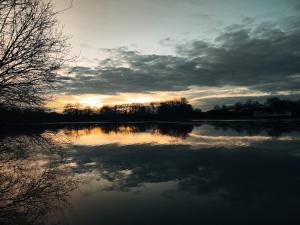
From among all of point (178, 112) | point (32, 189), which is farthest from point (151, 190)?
point (178, 112)

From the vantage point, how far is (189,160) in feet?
48.0

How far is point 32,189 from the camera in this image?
888cm

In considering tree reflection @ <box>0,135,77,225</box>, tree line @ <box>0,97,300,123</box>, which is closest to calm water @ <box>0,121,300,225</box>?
tree reflection @ <box>0,135,77,225</box>

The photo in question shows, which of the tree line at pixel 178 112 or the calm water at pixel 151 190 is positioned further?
the tree line at pixel 178 112

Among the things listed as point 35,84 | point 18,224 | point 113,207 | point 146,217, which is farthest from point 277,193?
point 35,84

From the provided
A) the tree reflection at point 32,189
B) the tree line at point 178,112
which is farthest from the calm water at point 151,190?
the tree line at point 178,112

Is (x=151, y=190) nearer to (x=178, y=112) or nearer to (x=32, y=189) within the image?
(x=32, y=189)

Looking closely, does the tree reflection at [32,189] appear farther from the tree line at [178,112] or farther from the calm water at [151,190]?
the tree line at [178,112]

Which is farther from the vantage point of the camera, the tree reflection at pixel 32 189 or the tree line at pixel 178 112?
the tree line at pixel 178 112

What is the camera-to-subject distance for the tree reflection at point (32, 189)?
703cm

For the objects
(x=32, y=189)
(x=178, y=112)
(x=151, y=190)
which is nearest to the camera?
(x=32, y=189)

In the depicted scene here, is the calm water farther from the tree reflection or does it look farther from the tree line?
the tree line

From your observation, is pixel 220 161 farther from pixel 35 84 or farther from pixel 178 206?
pixel 35 84

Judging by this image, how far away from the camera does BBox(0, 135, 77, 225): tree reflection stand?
703 centimetres
